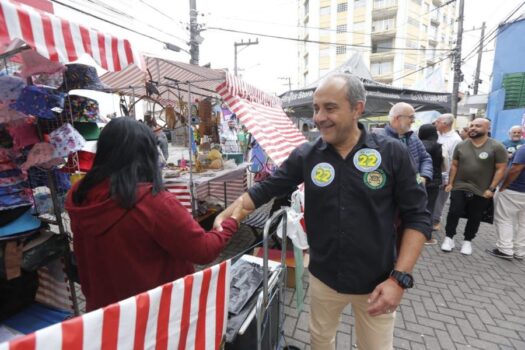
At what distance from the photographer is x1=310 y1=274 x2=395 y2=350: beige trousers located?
1.64m

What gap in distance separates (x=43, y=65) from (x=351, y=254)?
7.93 feet

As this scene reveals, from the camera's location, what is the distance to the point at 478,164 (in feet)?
13.1

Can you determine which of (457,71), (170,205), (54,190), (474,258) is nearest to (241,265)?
(170,205)

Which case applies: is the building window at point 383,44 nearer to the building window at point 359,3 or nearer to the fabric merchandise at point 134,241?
the building window at point 359,3

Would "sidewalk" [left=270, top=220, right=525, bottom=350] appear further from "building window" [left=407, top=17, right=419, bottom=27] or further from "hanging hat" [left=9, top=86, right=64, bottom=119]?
"building window" [left=407, top=17, right=419, bottom=27]

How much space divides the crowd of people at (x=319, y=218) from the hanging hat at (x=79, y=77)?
1.21 metres

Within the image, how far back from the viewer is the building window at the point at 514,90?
1069cm

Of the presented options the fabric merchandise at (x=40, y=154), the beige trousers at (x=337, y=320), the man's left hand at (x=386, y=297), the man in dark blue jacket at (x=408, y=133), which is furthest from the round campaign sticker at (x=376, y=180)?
the man in dark blue jacket at (x=408, y=133)

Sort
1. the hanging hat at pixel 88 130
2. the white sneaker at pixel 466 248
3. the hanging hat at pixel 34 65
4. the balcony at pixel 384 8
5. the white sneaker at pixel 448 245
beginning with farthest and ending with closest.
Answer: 1. the balcony at pixel 384 8
2. the white sneaker at pixel 448 245
3. the white sneaker at pixel 466 248
4. the hanging hat at pixel 88 130
5. the hanging hat at pixel 34 65

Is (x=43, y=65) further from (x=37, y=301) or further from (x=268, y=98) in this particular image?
(x=268, y=98)

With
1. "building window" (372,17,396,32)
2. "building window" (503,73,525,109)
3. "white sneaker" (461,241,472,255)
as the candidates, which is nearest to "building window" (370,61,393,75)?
"building window" (372,17,396,32)

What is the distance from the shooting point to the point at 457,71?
42.5ft

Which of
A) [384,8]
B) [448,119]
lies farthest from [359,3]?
[448,119]

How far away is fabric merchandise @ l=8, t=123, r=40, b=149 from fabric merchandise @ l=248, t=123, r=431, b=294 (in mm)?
2059
